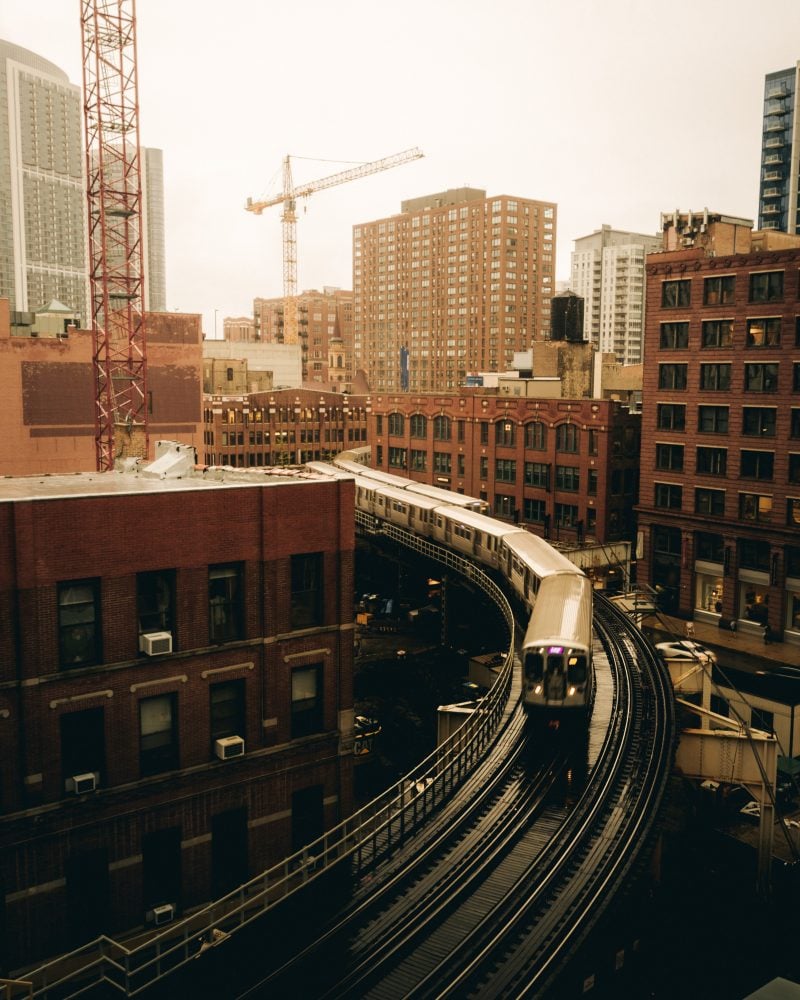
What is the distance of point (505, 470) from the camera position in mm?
73438

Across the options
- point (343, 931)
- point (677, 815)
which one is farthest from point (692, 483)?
point (343, 931)

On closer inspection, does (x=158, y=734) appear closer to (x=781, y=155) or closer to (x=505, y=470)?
(x=505, y=470)

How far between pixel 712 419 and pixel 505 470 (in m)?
21.0

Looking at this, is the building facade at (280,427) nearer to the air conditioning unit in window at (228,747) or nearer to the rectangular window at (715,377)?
the rectangular window at (715,377)

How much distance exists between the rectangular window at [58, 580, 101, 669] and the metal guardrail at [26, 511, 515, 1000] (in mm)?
6875

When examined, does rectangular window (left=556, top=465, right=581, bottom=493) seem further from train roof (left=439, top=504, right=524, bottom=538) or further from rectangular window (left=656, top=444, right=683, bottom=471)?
train roof (left=439, top=504, right=524, bottom=538)

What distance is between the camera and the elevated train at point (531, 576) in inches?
1071

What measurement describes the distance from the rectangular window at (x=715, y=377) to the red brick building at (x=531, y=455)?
8.90m

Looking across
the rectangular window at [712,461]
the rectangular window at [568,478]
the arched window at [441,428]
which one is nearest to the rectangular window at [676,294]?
the rectangular window at [712,461]

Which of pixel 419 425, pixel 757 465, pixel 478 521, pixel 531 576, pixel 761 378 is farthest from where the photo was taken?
pixel 419 425

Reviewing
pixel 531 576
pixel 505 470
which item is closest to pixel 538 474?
pixel 505 470

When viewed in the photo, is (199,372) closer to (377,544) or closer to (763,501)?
(377,544)

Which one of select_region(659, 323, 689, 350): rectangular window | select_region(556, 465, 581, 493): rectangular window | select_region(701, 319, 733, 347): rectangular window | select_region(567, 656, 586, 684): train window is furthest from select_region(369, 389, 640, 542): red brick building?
→ select_region(567, 656, 586, 684): train window

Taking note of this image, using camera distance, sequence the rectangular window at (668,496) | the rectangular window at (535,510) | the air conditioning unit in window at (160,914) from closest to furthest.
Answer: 1. the air conditioning unit in window at (160,914)
2. the rectangular window at (668,496)
3. the rectangular window at (535,510)
